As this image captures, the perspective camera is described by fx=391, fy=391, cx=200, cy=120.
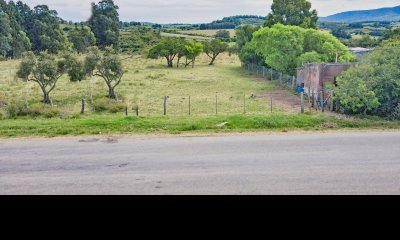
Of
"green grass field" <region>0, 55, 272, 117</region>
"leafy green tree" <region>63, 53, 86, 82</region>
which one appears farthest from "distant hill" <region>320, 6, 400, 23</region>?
"leafy green tree" <region>63, 53, 86, 82</region>

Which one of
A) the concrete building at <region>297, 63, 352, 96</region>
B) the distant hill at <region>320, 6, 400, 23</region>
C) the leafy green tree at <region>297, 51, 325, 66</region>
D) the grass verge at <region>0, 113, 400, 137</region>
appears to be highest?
the distant hill at <region>320, 6, 400, 23</region>

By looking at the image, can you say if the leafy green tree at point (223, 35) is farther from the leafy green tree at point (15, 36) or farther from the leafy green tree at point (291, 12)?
the leafy green tree at point (15, 36)

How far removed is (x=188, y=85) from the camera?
34906 mm

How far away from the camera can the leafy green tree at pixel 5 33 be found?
54406 mm

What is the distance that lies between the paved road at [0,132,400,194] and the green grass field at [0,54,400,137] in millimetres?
→ 1359

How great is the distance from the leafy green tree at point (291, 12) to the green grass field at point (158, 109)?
25.1 ft

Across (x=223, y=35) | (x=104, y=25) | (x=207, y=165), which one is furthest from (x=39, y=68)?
(x=223, y=35)

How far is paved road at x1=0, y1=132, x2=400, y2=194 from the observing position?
316 inches

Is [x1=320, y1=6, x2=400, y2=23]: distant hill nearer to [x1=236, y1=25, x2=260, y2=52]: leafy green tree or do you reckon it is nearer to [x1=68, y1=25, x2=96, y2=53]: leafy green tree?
[x1=236, y1=25, x2=260, y2=52]: leafy green tree

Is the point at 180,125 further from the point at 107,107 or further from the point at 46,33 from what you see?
the point at 46,33

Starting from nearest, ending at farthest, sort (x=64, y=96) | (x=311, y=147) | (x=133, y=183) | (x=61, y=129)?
(x=133, y=183)
(x=311, y=147)
(x=61, y=129)
(x=64, y=96)
